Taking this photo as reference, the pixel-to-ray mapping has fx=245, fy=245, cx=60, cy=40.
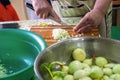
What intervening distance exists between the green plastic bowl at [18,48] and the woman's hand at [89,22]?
22 cm

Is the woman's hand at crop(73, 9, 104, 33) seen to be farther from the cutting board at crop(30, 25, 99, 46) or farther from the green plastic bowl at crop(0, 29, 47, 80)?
the green plastic bowl at crop(0, 29, 47, 80)

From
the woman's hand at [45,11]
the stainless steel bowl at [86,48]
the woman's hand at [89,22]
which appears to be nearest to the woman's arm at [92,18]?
the woman's hand at [89,22]

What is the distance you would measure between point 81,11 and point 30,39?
1.10 ft

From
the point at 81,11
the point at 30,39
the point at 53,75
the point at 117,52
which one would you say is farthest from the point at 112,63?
the point at 81,11

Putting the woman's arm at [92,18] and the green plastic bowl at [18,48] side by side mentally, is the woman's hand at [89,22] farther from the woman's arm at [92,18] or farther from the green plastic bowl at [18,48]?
the green plastic bowl at [18,48]

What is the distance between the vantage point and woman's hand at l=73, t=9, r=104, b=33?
1.00m

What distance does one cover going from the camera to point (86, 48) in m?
0.75

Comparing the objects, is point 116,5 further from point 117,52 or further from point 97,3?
point 117,52

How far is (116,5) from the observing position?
2014 mm

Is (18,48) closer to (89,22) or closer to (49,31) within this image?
(49,31)

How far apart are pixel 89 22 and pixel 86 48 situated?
0.92 ft

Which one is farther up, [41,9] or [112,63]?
[41,9]

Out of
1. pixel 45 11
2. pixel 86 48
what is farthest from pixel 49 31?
pixel 86 48

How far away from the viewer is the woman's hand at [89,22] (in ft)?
3.28
